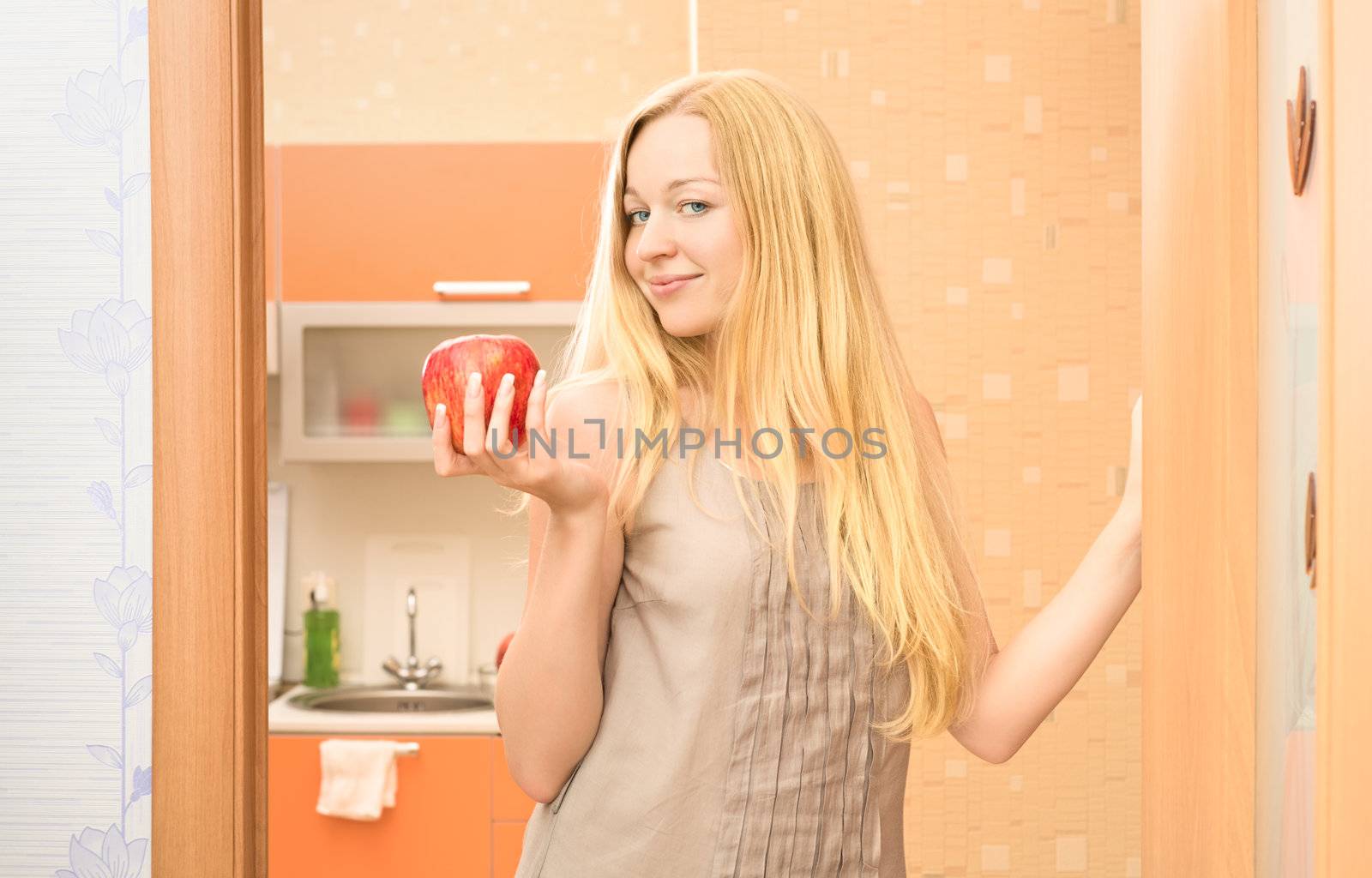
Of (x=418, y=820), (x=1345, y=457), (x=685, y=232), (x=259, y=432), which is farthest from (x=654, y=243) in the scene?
(x=418, y=820)

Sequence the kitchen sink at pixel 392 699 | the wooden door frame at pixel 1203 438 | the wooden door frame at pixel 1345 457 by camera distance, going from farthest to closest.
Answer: the kitchen sink at pixel 392 699
the wooden door frame at pixel 1203 438
the wooden door frame at pixel 1345 457

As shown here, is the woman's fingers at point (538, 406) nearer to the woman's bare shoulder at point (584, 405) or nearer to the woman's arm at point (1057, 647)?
the woman's bare shoulder at point (584, 405)

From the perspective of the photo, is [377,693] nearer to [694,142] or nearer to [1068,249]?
[1068,249]

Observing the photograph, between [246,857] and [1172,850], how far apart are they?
772 mm

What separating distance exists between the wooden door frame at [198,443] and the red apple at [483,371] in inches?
6.5

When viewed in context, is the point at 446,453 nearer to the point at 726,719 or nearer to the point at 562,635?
the point at 562,635

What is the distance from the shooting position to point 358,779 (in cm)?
300

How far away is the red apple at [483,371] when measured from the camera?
1094 millimetres

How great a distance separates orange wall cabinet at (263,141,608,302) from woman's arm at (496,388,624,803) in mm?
2024

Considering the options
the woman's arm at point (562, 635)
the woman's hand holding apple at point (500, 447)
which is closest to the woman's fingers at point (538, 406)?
the woman's hand holding apple at point (500, 447)

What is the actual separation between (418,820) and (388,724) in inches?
9.1

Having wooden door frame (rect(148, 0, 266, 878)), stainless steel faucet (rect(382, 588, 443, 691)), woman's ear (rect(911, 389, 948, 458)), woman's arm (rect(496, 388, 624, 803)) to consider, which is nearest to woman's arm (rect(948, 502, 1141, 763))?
woman's ear (rect(911, 389, 948, 458))

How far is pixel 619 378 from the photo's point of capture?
1297 mm

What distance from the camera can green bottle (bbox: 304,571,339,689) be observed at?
354 cm
